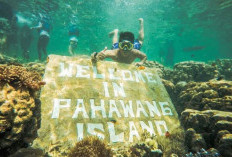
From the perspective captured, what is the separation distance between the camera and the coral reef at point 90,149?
289 cm

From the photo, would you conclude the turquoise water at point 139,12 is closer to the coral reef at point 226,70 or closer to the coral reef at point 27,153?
the coral reef at point 226,70

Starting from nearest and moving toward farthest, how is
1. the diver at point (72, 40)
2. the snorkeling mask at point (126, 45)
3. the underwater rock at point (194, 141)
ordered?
the underwater rock at point (194, 141), the snorkeling mask at point (126, 45), the diver at point (72, 40)

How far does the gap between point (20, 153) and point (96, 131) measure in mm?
1978

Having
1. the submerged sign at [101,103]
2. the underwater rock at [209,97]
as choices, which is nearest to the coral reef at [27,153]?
the submerged sign at [101,103]

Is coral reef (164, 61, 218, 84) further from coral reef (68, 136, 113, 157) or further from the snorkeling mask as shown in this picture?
coral reef (68, 136, 113, 157)

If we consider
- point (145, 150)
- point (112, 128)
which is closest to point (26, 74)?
point (112, 128)

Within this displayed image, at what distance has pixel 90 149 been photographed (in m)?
2.94

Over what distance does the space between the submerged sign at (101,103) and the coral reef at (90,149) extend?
35.7 inches

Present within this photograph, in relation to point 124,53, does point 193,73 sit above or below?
below

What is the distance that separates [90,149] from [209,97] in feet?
15.8

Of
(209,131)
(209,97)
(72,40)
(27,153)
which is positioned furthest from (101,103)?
(72,40)

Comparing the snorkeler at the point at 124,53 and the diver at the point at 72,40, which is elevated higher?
the diver at the point at 72,40

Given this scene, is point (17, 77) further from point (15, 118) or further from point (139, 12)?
point (139, 12)

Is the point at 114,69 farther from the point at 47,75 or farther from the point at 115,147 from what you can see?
the point at 115,147
